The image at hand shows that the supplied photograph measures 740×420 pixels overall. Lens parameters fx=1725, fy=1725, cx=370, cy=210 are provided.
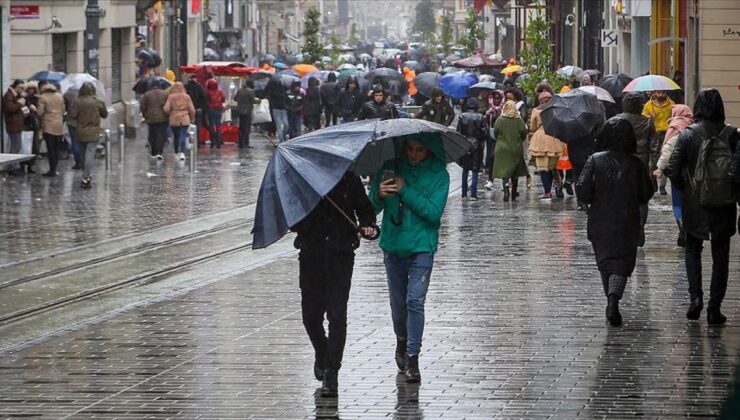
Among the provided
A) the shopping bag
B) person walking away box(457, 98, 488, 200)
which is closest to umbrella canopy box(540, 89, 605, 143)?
person walking away box(457, 98, 488, 200)

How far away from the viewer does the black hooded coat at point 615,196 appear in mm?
12375

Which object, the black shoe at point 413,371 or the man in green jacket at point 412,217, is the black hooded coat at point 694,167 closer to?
the man in green jacket at point 412,217

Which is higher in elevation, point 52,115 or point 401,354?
point 52,115

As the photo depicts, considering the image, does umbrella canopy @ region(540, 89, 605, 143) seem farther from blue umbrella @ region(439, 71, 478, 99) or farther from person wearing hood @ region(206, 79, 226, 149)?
person wearing hood @ region(206, 79, 226, 149)

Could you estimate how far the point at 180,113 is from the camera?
3244cm

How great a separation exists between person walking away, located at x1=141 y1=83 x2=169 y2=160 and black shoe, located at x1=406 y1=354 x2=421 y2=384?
75.2ft

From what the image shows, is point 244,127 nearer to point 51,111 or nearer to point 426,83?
point 426,83

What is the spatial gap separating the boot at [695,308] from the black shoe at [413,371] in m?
3.14

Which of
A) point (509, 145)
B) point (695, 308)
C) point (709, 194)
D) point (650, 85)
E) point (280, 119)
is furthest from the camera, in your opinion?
point (280, 119)

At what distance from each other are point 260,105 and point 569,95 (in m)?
19.9

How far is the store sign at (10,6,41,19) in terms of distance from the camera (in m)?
36.6

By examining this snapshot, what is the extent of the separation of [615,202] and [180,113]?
20.8 meters

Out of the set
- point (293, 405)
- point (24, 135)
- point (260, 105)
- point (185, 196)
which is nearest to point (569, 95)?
point (185, 196)

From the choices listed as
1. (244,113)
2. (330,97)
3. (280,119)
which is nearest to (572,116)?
(244,113)
